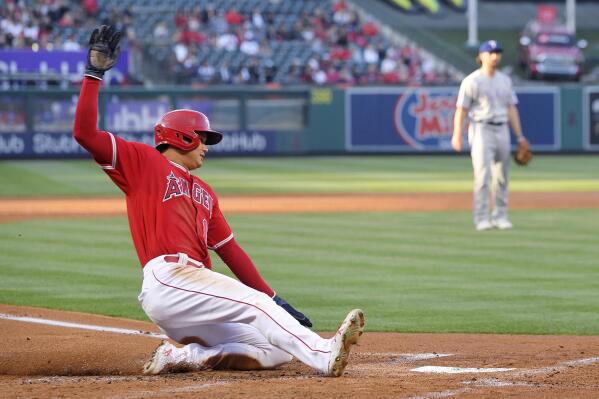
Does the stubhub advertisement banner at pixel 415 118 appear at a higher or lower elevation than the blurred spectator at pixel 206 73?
lower

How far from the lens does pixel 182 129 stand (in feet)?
20.6

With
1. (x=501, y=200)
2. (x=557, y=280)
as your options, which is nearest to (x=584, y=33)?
(x=501, y=200)

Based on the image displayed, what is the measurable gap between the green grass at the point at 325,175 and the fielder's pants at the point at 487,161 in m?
6.58

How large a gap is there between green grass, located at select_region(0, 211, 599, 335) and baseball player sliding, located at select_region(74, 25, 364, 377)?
1785mm

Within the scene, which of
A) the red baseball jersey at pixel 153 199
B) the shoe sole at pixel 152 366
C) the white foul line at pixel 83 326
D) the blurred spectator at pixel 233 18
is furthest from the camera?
the blurred spectator at pixel 233 18

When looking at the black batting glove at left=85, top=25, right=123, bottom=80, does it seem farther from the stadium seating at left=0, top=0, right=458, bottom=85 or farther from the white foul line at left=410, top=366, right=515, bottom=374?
the stadium seating at left=0, top=0, right=458, bottom=85

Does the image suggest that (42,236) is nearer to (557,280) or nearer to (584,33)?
(557,280)

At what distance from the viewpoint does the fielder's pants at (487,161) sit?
1395 cm

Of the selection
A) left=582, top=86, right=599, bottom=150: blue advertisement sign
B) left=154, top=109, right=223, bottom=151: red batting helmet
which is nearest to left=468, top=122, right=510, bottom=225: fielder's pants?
left=154, top=109, right=223, bottom=151: red batting helmet

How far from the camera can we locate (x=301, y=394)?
18.0 ft

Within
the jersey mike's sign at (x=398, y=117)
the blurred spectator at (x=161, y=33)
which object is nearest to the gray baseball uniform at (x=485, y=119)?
the jersey mike's sign at (x=398, y=117)

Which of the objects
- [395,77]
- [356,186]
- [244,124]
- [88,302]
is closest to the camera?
[88,302]

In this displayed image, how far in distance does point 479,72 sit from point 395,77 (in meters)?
21.7

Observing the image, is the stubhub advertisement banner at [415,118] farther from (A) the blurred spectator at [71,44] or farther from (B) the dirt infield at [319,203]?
(B) the dirt infield at [319,203]
